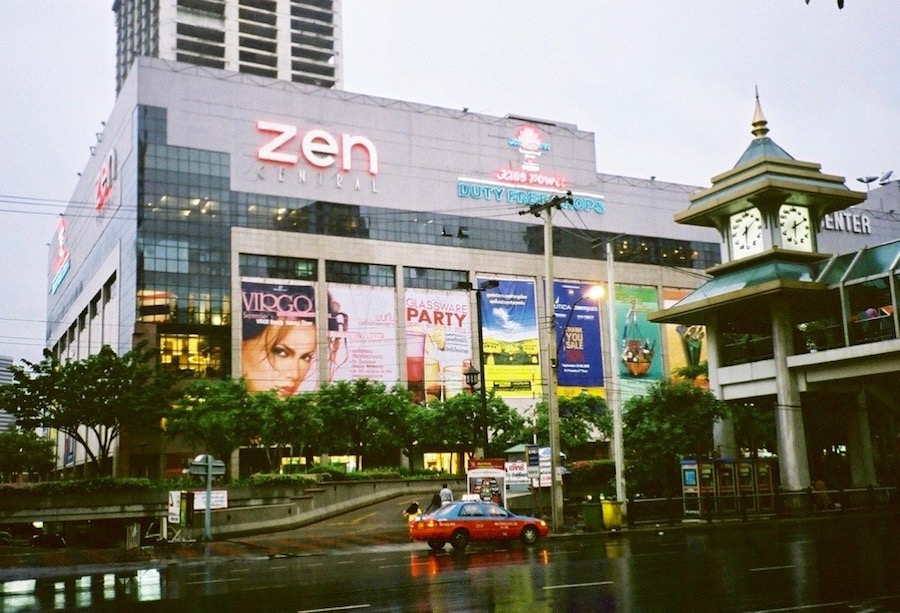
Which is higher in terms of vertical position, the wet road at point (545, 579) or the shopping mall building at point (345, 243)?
the shopping mall building at point (345, 243)

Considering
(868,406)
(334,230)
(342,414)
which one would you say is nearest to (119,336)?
(334,230)

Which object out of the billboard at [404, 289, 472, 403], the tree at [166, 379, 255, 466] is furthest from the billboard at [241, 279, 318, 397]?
the tree at [166, 379, 255, 466]

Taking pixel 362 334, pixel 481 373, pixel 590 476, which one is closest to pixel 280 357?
pixel 362 334

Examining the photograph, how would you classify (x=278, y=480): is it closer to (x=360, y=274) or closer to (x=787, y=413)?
(x=787, y=413)

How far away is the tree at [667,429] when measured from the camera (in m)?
41.8

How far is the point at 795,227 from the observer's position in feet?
147

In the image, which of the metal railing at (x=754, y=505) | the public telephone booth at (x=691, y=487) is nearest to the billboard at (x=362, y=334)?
the public telephone booth at (x=691, y=487)

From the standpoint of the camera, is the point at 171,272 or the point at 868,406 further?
the point at 171,272

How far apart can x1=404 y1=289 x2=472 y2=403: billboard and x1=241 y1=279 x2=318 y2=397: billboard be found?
32.5 ft

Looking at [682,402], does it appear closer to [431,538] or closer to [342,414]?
[431,538]

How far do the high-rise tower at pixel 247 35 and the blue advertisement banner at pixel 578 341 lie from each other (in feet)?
261

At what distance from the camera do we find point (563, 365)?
89.3 metres

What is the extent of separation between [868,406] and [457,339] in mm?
43750

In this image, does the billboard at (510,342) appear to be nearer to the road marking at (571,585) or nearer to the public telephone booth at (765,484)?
the public telephone booth at (765,484)
